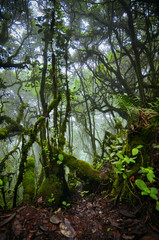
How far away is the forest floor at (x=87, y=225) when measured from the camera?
3.52ft

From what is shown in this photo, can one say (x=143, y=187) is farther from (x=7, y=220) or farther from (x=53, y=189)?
(x=53, y=189)

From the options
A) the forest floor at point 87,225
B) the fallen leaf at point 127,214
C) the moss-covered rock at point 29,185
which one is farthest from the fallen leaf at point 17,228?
the fallen leaf at point 127,214


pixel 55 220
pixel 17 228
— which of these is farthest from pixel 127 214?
pixel 17 228

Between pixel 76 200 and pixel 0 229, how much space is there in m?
1.75

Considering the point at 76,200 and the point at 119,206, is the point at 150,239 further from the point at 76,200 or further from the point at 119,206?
the point at 76,200

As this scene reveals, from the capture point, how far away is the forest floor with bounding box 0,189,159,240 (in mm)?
1073

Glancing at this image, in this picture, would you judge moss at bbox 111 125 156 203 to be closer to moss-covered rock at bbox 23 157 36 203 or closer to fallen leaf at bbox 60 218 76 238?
fallen leaf at bbox 60 218 76 238

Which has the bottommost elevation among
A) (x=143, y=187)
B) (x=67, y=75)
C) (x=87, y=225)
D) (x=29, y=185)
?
(x=87, y=225)

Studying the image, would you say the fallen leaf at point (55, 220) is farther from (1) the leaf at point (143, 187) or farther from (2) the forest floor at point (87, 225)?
(1) the leaf at point (143, 187)

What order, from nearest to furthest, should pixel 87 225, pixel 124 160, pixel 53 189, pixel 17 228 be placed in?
pixel 17 228, pixel 124 160, pixel 87 225, pixel 53 189

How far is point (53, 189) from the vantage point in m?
2.51

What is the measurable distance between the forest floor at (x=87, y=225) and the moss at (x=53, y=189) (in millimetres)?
696

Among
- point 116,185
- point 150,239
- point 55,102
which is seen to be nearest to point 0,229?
point 150,239

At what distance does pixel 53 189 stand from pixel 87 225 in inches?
45.3
